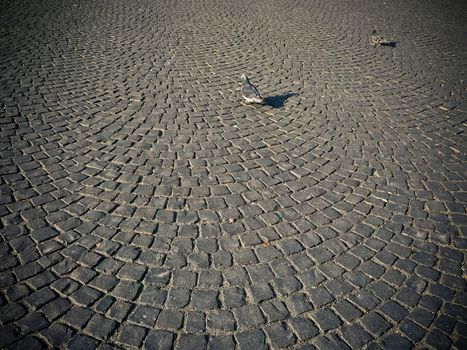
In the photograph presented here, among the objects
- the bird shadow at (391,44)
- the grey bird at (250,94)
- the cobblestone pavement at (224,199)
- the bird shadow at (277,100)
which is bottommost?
the cobblestone pavement at (224,199)

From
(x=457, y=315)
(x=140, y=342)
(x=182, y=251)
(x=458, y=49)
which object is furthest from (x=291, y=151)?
(x=458, y=49)

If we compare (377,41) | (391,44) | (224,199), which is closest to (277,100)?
(224,199)

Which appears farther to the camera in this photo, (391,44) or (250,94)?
(391,44)

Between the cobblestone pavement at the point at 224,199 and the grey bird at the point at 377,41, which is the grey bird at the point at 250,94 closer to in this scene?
the cobblestone pavement at the point at 224,199

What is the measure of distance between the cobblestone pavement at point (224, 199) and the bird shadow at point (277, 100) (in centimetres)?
9

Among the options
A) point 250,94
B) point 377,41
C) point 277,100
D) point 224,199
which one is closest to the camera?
point 224,199

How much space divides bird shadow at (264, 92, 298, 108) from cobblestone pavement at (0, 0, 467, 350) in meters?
0.09

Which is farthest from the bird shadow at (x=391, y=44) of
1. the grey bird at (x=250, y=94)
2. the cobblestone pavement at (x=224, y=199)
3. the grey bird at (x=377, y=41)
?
the grey bird at (x=250, y=94)

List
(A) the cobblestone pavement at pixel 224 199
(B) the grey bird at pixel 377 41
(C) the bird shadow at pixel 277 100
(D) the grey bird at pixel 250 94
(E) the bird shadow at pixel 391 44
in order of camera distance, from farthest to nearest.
→ 1. (E) the bird shadow at pixel 391 44
2. (B) the grey bird at pixel 377 41
3. (C) the bird shadow at pixel 277 100
4. (D) the grey bird at pixel 250 94
5. (A) the cobblestone pavement at pixel 224 199

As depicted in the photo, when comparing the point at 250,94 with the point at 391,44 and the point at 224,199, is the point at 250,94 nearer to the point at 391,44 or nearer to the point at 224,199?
the point at 224,199

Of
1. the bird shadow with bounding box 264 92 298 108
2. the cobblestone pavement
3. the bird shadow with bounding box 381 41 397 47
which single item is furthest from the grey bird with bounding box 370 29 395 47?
the bird shadow with bounding box 264 92 298 108

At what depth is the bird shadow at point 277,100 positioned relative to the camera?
6489 millimetres

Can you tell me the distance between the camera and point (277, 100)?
6637 mm

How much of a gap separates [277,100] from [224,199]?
11.2 ft
